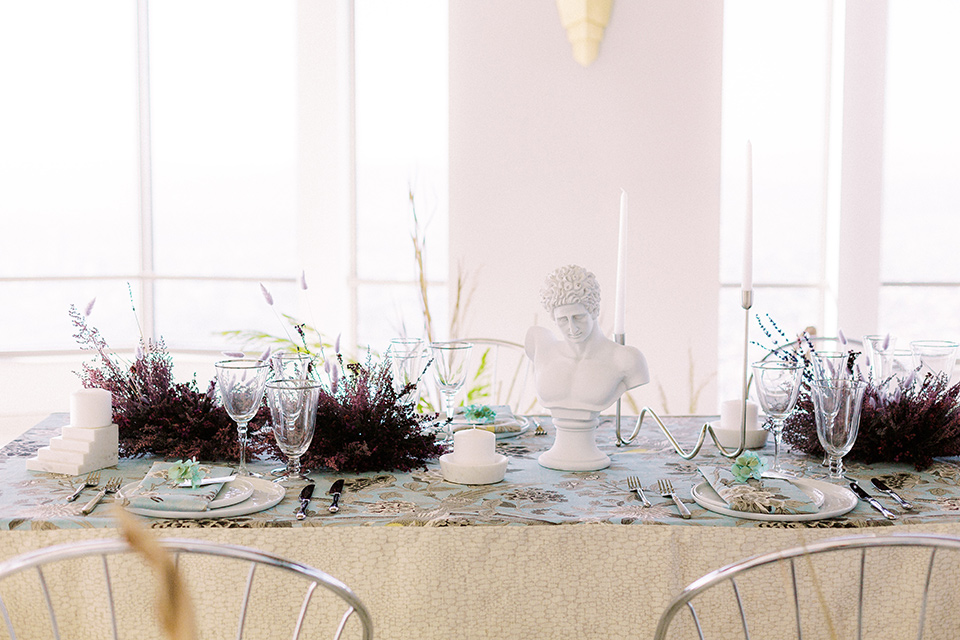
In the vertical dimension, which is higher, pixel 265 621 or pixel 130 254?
pixel 130 254

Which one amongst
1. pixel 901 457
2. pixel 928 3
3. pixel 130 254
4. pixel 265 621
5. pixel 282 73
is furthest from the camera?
pixel 130 254

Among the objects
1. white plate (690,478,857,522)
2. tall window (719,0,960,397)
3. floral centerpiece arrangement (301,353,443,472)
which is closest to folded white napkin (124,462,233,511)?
floral centerpiece arrangement (301,353,443,472)

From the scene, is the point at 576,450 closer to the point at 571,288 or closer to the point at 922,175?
the point at 571,288

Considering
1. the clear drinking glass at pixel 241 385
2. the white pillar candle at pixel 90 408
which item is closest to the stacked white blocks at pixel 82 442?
the white pillar candle at pixel 90 408

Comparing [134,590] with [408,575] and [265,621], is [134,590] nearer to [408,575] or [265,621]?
→ [265,621]

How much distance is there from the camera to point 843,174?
3553 millimetres

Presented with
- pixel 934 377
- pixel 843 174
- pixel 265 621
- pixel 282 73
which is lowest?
pixel 265 621

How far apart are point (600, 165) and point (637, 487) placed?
87.1 inches

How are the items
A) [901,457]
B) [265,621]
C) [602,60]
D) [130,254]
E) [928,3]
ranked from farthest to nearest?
[130,254], [928,3], [602,60], [901,457], [265,621]

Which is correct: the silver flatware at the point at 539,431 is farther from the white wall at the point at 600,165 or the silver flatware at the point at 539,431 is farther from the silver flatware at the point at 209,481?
the white wall at the point at 600,165

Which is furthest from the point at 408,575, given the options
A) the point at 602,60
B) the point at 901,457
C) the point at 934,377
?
the point at 602,60

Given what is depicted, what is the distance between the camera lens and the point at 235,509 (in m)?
1.43

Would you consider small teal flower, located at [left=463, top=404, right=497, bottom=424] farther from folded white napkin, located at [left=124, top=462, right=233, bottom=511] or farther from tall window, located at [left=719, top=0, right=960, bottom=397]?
tall window, located at [left=719, top=0, right=960, bottom=397]

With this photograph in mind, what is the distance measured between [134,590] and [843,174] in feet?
10.3
